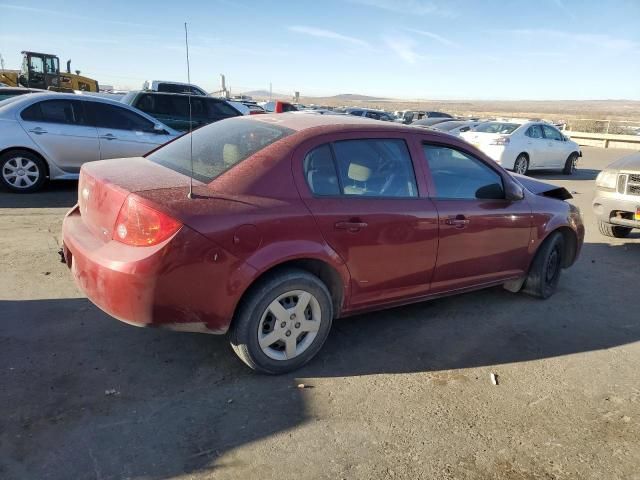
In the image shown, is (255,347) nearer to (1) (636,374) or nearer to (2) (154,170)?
(2) (154,170)

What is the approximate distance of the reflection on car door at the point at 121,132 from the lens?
8695 millimetres

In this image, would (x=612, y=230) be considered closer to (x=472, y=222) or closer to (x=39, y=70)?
(x=472, y=222)

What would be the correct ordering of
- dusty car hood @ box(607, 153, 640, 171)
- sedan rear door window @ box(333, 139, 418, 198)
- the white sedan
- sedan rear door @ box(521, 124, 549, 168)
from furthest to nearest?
sedan rear door @ box(521, 124, 549, 168)
the white sedan
dusty car hood @ box(607, 153, 640, 171)
sedan rear door window @ box(333, 139, 418, 198)

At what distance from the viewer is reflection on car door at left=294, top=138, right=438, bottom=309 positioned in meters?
3.42

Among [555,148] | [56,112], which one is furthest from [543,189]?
[555,148]

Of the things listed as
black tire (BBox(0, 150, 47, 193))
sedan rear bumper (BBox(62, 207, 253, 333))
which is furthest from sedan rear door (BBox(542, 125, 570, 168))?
sedan rear bumper (BBox(62, 207, 253, 333))

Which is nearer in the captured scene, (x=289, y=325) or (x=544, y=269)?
(x=289, y=325)

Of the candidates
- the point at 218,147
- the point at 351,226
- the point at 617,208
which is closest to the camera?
the point at 351,226

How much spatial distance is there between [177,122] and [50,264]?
8110mm

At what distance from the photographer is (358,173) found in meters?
3.67

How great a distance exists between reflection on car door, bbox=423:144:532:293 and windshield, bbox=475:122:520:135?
1033 centimetres

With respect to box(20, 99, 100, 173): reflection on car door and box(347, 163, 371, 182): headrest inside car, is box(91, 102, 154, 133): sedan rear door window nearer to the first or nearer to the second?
box(20, 99, 100, 173): reflection on car door

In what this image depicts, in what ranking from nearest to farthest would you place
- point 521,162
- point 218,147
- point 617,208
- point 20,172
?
point 218,147
point 617,208
point 20,172
point 521,162

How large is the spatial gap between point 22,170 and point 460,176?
23.1ft
